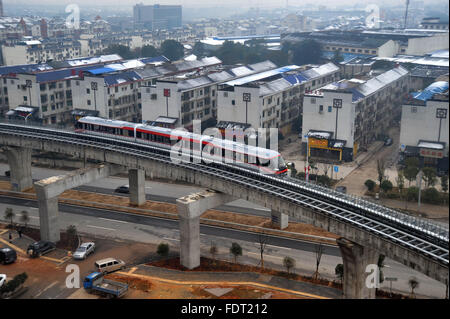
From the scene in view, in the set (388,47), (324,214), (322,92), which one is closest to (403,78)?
(322,92)

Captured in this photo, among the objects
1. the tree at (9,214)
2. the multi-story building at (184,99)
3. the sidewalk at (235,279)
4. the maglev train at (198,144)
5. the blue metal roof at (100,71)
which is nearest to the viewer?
the sidewalk at (235,279)

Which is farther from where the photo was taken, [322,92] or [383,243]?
[322,92]

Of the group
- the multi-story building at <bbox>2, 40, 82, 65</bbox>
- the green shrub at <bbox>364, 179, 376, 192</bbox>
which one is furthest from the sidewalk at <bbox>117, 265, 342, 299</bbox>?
the multi-story building at <bbox>2, 40, 82, 65</bbox>

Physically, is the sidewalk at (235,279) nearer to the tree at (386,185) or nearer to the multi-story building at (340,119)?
the tree at (386,185)

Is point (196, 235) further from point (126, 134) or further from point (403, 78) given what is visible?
point (403, 78)

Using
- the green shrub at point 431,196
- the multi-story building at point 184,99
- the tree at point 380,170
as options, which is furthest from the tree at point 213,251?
the multi-story building at point 184,99

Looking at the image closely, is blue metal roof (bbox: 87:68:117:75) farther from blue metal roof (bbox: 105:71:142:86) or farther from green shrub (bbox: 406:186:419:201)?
green shrub (bbox: 406:186:419:201)
